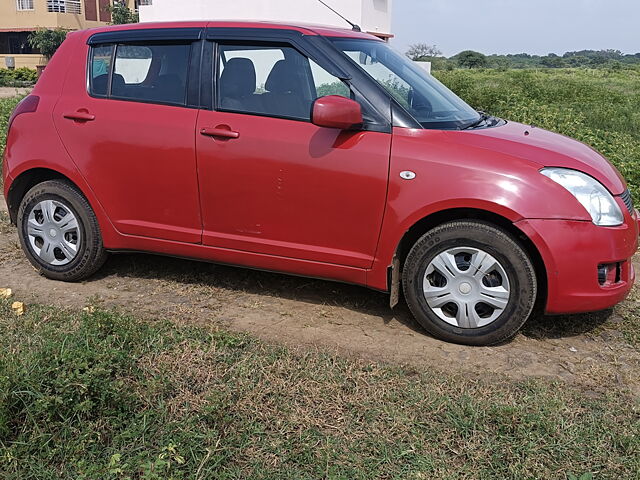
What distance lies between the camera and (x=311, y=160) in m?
4.09

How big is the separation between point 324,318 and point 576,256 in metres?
1.60

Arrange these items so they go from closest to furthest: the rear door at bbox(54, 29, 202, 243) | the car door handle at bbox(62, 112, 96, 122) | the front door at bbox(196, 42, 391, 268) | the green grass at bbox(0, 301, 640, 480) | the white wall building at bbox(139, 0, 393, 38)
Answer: the green grass at bbox(0, 301, 640, 480), the front door at bbox(196, 42, 391, 268), the rear door at bbox(54, 29, 202, 243), the car door handle at bbox(62, 112, 96, 122), the white wall building at bbox(139, 0, 393, 38)

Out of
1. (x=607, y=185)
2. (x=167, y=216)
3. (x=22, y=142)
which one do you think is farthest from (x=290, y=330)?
(x=22, y=142)

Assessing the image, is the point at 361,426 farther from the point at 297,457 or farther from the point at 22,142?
the point at 22,142

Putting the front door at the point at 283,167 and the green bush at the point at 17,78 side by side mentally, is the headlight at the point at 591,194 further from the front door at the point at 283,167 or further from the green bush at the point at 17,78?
the green bush at the point at 17,78

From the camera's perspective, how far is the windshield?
165 inches

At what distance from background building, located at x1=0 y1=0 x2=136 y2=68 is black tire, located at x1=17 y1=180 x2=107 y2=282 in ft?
162

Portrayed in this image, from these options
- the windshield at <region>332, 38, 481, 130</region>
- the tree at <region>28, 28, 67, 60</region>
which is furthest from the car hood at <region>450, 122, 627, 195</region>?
the tree at <region>28, 28, 67, 60</region>

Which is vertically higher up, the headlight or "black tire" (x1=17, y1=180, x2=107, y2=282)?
the headlight

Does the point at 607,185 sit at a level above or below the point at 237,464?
above

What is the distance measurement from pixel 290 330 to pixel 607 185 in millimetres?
2085

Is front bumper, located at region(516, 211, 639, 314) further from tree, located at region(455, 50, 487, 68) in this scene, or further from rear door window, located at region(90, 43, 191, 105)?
tree, located at region(455, 50, 487, 68)

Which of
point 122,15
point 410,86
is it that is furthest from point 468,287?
point 122,15

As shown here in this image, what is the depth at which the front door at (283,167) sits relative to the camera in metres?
4.04
